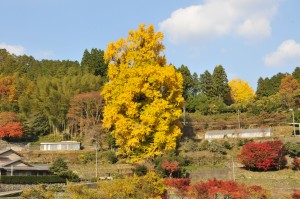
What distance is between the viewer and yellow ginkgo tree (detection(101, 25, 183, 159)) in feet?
133

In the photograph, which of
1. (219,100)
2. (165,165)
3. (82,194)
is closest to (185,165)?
(165,165)

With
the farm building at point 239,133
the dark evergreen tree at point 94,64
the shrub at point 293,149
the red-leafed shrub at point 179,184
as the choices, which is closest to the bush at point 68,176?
the red-leafed shrub at point 179,184

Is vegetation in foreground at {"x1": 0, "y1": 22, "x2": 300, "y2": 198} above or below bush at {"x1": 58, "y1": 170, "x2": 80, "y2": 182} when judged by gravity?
above

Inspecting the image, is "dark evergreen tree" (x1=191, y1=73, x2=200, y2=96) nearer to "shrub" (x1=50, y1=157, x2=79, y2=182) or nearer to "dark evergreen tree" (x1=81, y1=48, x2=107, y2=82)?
"dark evergreen tree" (x1=81, y1=48, x2=107, y2=82)

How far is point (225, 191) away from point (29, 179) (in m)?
17.5

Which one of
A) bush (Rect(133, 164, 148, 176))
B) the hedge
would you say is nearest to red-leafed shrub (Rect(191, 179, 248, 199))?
bush (Rect(133, 164, 148, 176))

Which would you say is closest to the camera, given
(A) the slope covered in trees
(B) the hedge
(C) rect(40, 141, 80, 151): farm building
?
(B) the hedge

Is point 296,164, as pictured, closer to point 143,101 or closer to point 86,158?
point 143,101

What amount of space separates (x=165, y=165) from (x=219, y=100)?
1314 inches

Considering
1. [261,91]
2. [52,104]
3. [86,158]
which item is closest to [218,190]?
[86,158]

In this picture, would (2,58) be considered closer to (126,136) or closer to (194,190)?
(126,136)

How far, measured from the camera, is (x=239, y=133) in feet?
167

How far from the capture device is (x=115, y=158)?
144 feet

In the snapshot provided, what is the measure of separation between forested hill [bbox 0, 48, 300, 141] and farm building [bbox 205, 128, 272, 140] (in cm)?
465
